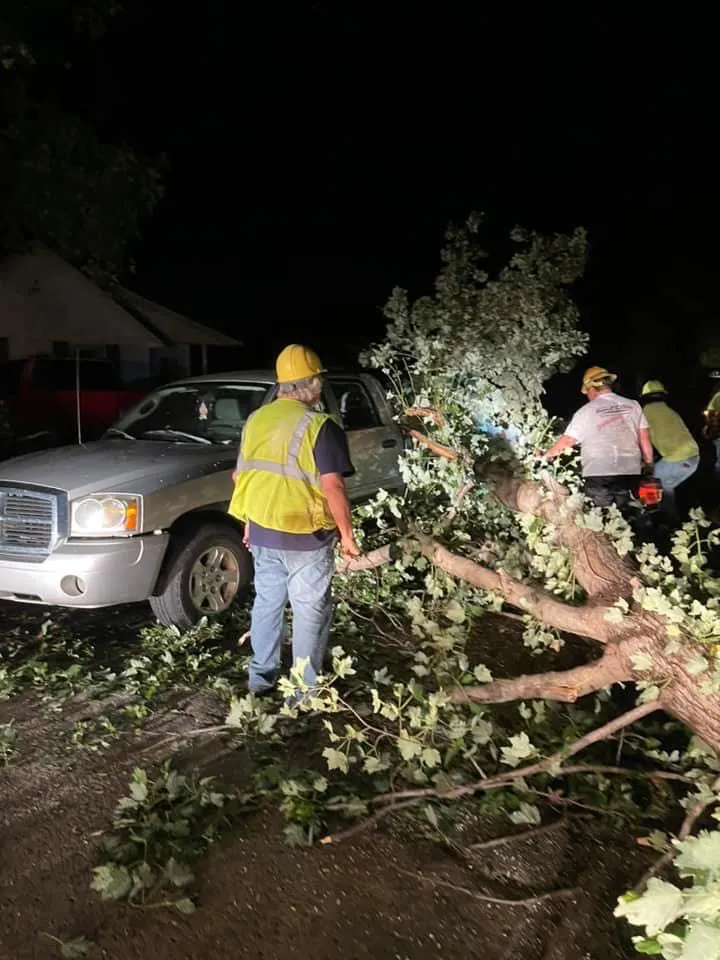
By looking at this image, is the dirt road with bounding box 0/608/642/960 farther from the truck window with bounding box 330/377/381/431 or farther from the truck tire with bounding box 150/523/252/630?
the truck window with bounding box 330/377/381/431

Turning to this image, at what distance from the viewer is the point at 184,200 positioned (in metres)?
20.7

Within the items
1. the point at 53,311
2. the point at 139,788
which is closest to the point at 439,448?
the point at 139,788

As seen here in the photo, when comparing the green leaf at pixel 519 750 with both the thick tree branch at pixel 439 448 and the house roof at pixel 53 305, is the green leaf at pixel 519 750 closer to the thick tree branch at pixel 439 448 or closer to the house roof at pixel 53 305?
the thick tree branch at pixel 439 448

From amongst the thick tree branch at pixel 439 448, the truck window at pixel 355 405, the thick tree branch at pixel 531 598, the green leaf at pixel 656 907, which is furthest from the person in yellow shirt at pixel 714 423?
the green leaf at pixel 656 907

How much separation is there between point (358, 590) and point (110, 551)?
68.0 inches

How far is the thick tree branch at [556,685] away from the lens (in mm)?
3959

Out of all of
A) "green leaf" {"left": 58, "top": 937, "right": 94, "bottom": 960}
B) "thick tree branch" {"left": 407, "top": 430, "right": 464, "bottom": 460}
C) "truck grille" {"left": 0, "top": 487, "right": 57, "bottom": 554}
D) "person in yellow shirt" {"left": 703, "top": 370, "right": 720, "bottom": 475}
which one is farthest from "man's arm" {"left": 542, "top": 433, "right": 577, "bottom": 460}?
"person in yellow shirt" {"left": 703, "top": 370, "right": 720, "bottom": 475}

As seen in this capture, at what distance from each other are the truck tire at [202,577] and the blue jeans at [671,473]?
3.87m

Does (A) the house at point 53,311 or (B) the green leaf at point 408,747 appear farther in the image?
(A) the house at point 53,311

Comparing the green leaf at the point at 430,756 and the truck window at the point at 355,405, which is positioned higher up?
the truck window at the point at 355,405

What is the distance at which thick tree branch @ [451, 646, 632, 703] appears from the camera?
3959 millimetres

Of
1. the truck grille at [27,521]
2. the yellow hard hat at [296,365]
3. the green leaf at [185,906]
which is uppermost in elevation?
the yellow hard hat at [296,365]

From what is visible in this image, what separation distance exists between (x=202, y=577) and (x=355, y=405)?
226 cm

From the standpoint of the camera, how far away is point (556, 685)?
401 centimetres
